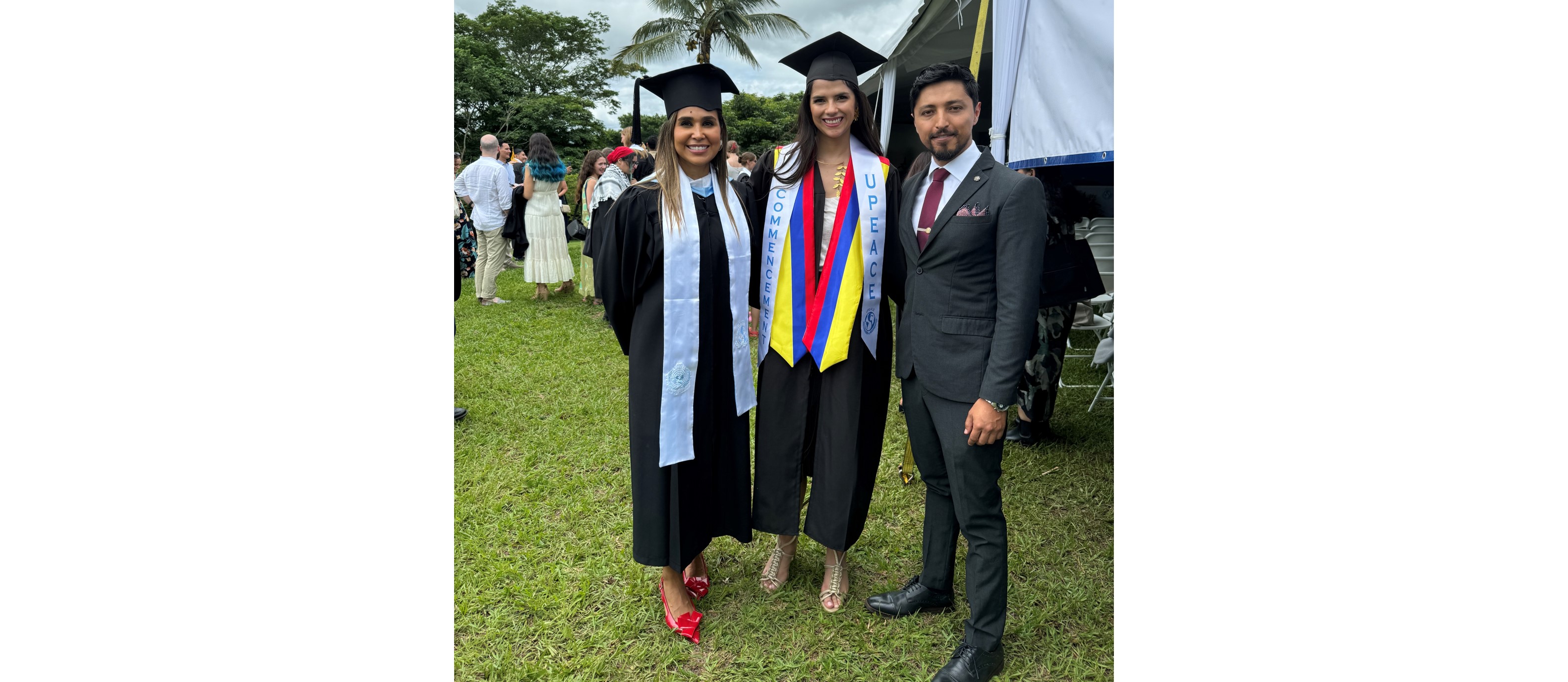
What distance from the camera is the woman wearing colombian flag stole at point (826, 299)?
286 cm

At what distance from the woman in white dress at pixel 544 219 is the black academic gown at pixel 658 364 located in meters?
7.14

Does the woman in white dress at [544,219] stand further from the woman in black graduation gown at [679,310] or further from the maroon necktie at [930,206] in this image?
the maroon necktie at [930,206]

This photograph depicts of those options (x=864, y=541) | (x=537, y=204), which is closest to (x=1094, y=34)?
(x=864, y=541)

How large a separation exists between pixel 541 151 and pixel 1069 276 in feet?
23.7

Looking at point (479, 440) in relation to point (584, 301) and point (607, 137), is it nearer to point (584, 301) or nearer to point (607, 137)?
point (584, 301)

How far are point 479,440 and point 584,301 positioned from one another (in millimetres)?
5276

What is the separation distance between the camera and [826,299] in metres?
2.86

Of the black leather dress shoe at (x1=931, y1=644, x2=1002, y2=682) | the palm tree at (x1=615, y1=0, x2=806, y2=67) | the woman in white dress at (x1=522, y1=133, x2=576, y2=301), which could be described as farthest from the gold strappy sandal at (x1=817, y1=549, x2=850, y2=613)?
the palm tree at (x1=615, y1=0, x2=806, y2=67)

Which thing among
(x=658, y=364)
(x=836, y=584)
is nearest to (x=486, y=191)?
(x=658, y=364)

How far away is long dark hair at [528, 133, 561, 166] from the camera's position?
9477mm

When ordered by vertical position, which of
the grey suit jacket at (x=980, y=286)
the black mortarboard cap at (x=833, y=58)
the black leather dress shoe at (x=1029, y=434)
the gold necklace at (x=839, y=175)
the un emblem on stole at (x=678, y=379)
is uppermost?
the black mortarboard cap at (x=833, y=58)

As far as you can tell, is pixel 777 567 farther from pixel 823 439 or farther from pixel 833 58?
pixel 833 58

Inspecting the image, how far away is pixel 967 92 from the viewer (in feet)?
8.04

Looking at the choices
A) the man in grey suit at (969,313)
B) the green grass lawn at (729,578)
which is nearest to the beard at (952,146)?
the man in grey suit at (969,313)
